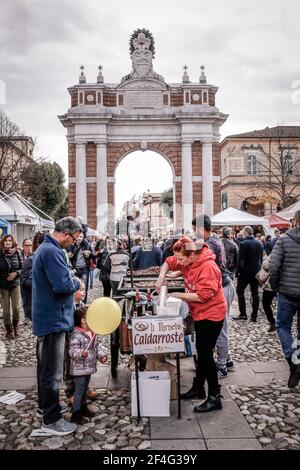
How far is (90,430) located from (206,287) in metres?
1.76

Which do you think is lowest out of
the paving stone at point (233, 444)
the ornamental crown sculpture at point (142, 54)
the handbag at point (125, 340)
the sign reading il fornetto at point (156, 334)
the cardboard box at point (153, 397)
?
the paving stone at point (233, 444)

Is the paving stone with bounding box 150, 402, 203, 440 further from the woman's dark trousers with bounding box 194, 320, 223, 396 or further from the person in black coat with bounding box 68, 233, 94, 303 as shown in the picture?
the person in black coat with bounding box 68, 233, 94, 303

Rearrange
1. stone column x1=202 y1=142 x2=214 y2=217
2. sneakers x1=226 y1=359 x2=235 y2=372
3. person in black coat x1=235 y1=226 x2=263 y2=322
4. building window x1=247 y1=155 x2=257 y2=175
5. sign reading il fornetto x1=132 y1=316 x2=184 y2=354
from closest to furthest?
sign reading il fornetto x1=132 y1=316 x2=184 y2=354, sneakers x1=226 y1=359 x2=235 y2=372, person in black coat x1=235 y1=226 x2=263 y2=322, stone column x1=202 y1=142 x2=214 y2=217, building window x1=247 y1=155 x2=257 y2=175

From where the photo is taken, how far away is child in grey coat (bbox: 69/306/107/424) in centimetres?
402

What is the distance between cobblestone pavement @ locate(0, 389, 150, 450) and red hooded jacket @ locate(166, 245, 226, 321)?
123 cm

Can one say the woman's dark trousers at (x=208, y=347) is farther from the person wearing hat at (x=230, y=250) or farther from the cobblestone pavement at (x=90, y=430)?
the person wearing hat at (x=230, y=250)

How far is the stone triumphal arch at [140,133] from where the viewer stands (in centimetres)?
2705

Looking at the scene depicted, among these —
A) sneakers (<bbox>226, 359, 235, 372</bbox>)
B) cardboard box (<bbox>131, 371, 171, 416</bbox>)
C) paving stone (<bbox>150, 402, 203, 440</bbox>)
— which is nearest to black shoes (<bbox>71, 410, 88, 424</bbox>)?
cardboard box (<bbox>131, 371, 171, 416</bbox>)

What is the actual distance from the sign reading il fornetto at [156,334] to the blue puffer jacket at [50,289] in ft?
2.27

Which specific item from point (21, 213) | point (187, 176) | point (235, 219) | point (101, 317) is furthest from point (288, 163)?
point (101, 317)

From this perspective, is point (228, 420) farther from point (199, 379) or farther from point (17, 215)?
point (17, 215)

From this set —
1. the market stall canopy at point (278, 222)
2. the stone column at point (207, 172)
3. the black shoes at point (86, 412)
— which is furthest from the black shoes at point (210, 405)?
the stone column at point (207, 172)

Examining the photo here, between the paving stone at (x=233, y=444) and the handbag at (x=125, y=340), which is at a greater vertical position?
the handbag at (x=125, y=340)
